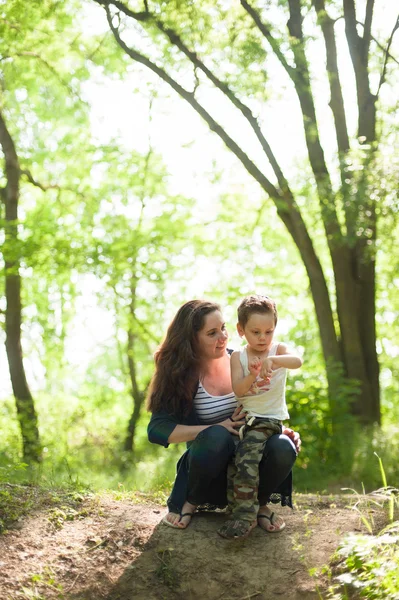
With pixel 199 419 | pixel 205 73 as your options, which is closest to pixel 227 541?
pixel 199 419

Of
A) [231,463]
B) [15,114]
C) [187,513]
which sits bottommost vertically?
[187,513]

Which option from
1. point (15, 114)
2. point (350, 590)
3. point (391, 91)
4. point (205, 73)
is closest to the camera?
point (350, 590)

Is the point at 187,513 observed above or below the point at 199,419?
below

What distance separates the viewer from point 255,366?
3.68 meters

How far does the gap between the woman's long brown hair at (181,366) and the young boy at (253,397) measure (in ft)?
1.29

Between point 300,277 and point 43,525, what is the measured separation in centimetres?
1348

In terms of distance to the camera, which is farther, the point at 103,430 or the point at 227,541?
the point at 103,430

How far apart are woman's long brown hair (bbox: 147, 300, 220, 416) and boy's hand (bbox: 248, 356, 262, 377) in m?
0.63

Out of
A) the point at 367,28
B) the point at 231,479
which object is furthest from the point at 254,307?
the point at 367,28

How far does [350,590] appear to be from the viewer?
3.56 metres

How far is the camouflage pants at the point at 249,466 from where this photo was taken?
3.84 meters

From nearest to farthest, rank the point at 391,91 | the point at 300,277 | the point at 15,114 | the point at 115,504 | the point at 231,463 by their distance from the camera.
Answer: the point at 231,463 → the point at 115,504 → the point at 391,91 → the point at 15,114 → the point at 300,277

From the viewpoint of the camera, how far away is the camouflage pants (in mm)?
3836

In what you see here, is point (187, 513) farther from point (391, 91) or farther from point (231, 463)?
point (391, 91)
